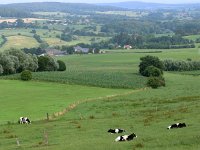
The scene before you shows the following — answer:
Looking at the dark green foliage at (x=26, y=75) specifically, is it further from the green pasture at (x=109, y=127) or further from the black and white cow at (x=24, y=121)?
the black and white cow at (x=24, y=121)

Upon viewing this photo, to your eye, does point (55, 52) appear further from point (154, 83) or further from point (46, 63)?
point (154, 83)

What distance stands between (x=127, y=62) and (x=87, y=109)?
93.7m

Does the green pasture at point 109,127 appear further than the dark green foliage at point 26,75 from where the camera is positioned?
No

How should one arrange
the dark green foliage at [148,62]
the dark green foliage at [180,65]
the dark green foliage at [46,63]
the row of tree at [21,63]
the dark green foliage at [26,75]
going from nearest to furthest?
the dark green foliage at [26,75] < the row of tree at [21,63] < the dark green foliage at [148,62] < the dark green foliage at [46,63] < the dark green foliage at [180,65]

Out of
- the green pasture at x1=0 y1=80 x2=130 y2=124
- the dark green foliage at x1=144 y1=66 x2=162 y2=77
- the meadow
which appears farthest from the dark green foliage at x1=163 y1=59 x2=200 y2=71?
the green pasture at x1=0 y1=80 x2=130 y2=124

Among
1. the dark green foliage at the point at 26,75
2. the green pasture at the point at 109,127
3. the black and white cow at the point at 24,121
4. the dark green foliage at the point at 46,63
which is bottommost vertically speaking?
the dark green foliage at the point at 46,63

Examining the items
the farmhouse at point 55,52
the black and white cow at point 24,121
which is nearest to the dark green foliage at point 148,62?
the black and white cow at point 24,121

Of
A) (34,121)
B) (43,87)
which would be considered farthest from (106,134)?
(43,87)

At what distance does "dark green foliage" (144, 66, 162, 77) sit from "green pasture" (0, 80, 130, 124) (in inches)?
797

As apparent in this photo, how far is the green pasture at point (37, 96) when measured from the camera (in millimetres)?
49000

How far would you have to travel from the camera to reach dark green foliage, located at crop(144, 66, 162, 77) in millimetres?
94463

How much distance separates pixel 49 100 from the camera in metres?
59.6

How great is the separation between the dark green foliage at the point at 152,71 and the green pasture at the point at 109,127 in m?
42.5

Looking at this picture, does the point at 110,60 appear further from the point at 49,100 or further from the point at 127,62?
the point at 49,100
